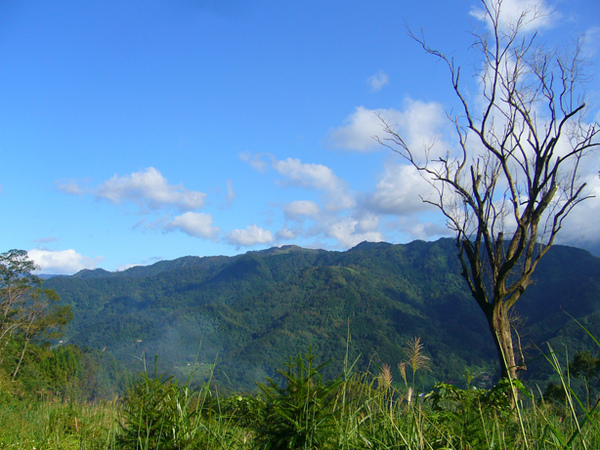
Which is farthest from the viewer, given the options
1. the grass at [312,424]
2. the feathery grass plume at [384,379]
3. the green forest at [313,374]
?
the feathery grass plume at [384,379]

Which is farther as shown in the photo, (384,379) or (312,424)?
(384,379)

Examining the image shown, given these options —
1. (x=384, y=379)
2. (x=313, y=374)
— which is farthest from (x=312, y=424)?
(x=384, y=379)

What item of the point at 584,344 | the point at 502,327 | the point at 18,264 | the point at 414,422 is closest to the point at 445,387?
the point at 414,422

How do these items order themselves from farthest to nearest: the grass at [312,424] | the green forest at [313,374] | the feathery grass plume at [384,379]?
1. the feathery grass plume at [384,379]
2. the green forest at [313,374]
3. the grass at [312,424]

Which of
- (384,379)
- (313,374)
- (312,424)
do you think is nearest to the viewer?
(312,424)

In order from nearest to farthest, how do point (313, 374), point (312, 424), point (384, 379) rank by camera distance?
point (312, 424) → point (313, 374) → point (384, 379)

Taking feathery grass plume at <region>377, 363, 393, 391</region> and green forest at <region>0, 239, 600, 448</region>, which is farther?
feathery grass plume at <region>377, 363, 393, 391</region>

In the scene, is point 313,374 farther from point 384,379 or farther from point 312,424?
point 384,379

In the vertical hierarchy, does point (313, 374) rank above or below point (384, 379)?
above

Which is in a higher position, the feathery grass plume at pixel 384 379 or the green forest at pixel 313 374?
the feathery grass plume at pixel 384 379

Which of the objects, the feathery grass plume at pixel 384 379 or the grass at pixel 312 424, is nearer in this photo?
the grass at pixel 312 424

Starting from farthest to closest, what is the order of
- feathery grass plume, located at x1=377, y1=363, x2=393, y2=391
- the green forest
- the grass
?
1. feathery grass plume, located at x1=377, y1=363, x2=393, y2=391
2. the green forest
3. the grass

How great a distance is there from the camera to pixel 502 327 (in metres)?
7.29

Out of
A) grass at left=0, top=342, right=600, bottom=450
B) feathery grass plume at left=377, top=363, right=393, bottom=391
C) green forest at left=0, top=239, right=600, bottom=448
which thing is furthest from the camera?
feathery grass plume at left=377, top=363, right=393, bottom=391
